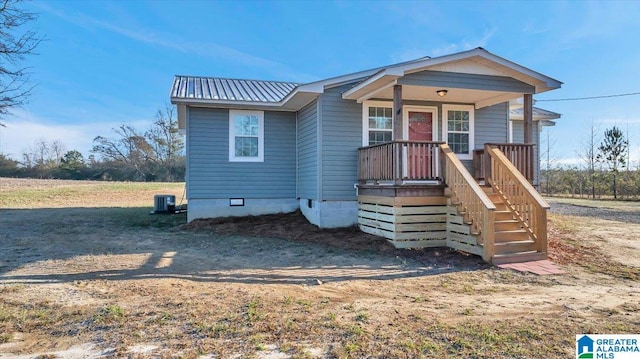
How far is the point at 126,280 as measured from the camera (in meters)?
5.30

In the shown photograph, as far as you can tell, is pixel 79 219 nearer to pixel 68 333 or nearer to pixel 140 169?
pixel 68 333

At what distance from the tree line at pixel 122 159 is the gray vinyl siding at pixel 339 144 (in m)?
29.0

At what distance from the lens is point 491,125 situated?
35.1ft

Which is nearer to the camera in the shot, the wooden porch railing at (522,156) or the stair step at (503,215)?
the stair step at (503,215)

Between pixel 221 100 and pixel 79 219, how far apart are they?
6.14 metres

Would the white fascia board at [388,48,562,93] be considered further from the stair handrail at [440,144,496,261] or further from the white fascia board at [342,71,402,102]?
the stair handrail at [440,144,496,261]

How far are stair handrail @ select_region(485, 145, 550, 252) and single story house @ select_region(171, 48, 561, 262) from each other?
3cm

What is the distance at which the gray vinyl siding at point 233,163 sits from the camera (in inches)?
419

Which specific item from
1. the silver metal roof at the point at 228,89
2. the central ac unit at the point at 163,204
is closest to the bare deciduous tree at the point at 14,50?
the silver metal roof at the point at 228,89

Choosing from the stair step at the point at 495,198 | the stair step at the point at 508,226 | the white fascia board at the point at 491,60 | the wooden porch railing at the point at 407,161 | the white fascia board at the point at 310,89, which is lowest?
the stair step at the point at 508,226

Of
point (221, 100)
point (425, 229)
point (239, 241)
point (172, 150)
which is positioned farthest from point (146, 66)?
point (425, 229)

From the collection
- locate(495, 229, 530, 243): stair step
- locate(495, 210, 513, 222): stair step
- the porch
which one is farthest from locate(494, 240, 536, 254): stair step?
locate(495, 210, 513, 222): stair step

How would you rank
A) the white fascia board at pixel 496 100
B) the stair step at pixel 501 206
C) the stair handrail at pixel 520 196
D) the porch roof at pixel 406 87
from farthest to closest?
the white fascia board at pixel 496 100 < the porch roof at pixel 406 87 < the stair step at pixel 501 206 < the stair handrail at pixel 520 196

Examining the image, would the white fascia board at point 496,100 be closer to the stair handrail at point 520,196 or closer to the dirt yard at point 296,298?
the stair handrail at point 520,196
